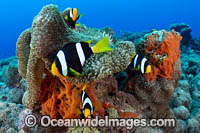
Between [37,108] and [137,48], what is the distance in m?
2.18

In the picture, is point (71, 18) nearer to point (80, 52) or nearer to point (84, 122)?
point (80, 52)

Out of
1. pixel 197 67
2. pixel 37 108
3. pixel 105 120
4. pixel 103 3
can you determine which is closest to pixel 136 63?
pixel 105 120

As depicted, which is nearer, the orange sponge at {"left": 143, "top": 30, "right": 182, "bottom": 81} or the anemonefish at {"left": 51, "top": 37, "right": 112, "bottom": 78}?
the anemonefish at {"left": 51, "top": 37, "right": 112, "bottom": 78}

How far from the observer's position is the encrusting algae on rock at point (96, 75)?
6.34 feet

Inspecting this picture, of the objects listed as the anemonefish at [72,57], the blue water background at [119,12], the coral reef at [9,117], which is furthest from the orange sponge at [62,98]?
the blue water background at [119,12]

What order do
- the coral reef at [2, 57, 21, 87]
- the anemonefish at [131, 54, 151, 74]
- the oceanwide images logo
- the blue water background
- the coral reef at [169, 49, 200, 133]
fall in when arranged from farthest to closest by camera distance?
the blue water background
the coral reef at [2, 57, 21, 87]
the coral reef at [169, 49, 200, 133]
the anemonefish at [131, 54, 151, 74]
the oceanwide images logo

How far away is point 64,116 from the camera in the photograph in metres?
2.63

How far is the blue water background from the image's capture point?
10281 centimetres

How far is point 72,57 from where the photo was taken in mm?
1688

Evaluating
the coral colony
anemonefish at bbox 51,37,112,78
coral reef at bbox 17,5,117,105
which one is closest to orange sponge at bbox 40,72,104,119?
the coral colony

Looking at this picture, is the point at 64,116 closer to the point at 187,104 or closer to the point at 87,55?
the point at 87,55

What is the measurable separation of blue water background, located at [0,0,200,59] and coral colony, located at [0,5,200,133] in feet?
317

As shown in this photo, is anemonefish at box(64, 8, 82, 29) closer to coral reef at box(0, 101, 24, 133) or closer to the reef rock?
the reef rock

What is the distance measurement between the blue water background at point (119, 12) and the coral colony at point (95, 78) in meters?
96.7
